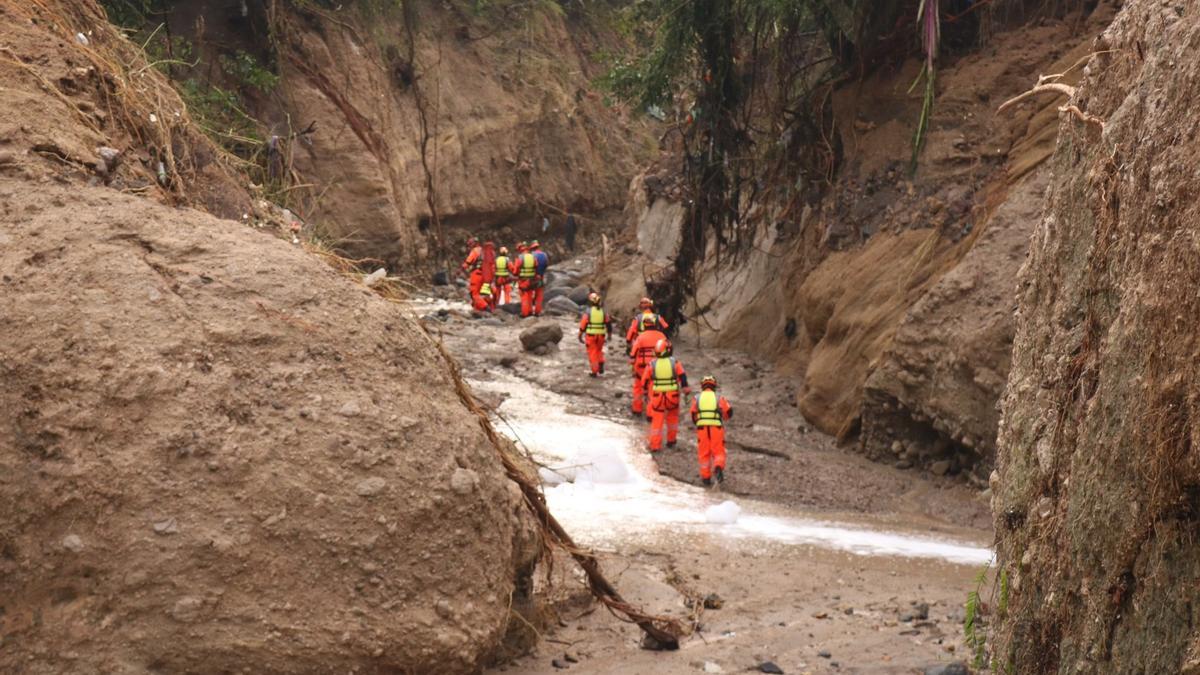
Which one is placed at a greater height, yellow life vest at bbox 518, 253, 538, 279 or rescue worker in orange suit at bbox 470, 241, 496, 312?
yellow life vest at bbox 518, 253, 538, 279

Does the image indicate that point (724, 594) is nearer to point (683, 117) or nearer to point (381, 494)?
point (381, 494)

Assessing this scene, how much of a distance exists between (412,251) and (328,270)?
73.3 feet

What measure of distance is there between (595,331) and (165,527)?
1313 centimetres

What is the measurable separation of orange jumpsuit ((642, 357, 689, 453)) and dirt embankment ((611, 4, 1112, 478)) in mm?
1960

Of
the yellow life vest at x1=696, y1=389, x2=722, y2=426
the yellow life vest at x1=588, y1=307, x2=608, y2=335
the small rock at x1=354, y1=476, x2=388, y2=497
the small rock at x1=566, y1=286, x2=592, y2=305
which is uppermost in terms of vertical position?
the small rock at x1=566, y1=286, x2=592, y2=305

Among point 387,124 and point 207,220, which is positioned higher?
point 387,124

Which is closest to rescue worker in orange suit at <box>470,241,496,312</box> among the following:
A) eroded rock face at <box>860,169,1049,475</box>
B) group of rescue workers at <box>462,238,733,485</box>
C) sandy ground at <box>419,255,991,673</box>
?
group of rescue workers at <box>462,238,733,485</box>

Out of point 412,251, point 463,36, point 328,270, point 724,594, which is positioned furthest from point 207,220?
point 463,36

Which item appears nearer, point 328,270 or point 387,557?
point 387,557

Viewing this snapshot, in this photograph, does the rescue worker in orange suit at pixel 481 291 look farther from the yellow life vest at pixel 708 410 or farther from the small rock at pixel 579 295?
the yellow life vest at pixel 708 410

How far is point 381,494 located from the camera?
650 cm

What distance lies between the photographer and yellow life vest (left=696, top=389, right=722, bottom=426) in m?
13.4

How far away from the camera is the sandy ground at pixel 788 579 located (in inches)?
308

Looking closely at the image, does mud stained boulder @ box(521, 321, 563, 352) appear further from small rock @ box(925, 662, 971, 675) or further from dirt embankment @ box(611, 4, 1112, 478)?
small rock @ box(925, 662, 971, 675)
